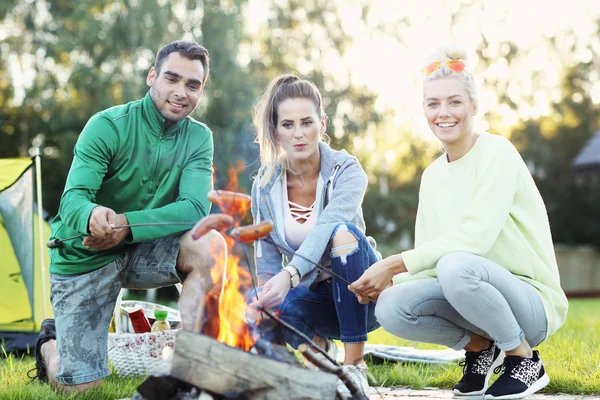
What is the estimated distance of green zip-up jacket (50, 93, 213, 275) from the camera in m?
3.28

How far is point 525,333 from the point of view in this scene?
304 centimetres

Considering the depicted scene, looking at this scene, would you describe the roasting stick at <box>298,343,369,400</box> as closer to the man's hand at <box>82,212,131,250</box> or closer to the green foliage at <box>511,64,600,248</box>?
the man's hand at <box>82,212,131,250</box>

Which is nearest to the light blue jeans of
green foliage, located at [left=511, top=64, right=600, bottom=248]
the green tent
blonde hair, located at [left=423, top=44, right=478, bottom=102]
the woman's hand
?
the woman's hand

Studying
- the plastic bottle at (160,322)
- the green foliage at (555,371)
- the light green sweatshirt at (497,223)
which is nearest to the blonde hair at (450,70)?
the light green sweatshirt at (497,223)

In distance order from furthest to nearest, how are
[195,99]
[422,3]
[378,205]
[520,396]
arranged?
1. [422,3]
2. [378,205]
3. [195,99]
4. [520,396]

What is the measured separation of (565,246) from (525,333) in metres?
20.2

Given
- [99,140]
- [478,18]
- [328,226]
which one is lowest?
[328,226]

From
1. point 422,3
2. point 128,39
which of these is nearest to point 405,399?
point 128,39

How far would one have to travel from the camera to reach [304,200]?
3680 millimetres

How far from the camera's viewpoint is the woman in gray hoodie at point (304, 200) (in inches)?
136

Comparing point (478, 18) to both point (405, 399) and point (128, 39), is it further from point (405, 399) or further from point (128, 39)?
point (405, 399)

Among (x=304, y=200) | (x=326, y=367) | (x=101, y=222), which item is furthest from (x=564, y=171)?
(x=326, y=367)

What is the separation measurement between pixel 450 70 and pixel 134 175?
1445 mm

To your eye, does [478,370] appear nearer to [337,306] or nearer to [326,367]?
[337,306]
